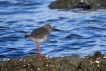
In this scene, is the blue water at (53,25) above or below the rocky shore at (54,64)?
below

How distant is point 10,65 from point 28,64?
526 mm

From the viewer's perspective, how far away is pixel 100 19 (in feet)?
74.7

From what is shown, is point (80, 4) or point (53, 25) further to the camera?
point (80, 4)

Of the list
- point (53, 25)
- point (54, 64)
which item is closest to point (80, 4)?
point (53, 25)

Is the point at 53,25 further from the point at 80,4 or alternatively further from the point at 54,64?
the point at 54,64

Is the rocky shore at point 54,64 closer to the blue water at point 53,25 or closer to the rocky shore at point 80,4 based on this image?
the blue water at point 53,25

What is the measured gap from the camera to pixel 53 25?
21.9 meters

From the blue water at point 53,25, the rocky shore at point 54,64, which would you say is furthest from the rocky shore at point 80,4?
the rocky shore at point 54,64

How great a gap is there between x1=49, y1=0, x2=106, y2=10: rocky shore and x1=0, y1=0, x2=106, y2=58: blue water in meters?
0.33

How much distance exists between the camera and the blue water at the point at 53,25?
705 inches

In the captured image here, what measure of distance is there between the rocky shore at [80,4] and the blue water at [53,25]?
0.33m

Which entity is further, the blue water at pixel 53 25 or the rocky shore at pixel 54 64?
the blue water at pixel 53 25

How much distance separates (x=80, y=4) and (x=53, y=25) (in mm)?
2575

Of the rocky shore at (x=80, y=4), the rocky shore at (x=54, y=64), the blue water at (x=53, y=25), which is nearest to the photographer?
the rocky shore at (x=54, y=64)
